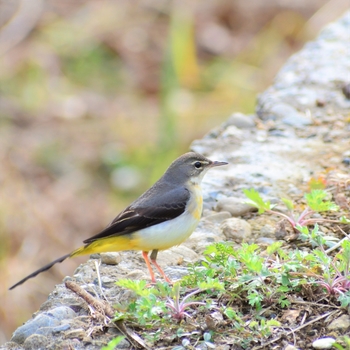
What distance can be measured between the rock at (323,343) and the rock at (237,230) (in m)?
1.15

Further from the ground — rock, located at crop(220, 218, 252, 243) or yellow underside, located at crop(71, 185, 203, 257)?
yellow underside, located at crop(71, 185, 203, 257)

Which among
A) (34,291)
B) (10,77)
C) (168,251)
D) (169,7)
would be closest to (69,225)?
(34,291)

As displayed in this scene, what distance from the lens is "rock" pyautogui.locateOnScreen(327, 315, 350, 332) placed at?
9.79 feet

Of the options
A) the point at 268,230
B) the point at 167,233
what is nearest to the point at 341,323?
the point at 268,230

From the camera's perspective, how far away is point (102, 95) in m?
9.45

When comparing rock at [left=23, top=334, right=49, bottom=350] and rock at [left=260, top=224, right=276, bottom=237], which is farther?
rock at [left=260, top=224, right=276, bottom=237]

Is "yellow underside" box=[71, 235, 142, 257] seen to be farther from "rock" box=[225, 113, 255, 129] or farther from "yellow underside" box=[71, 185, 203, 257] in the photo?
"rock" box=[225, 113, 255, 129]

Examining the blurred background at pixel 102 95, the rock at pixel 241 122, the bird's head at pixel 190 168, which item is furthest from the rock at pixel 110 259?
the blurred background at pixel 102 95

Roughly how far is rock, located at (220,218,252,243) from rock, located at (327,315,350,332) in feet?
3.45

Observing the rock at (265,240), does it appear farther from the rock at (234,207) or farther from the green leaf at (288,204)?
the rock at (234,207)

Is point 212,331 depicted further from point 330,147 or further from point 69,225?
point 69,225

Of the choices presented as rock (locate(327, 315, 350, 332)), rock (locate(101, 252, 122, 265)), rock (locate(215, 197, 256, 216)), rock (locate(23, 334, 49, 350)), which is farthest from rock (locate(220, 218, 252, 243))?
rock (locate(23, 334, 49, 350))

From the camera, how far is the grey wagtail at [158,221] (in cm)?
392

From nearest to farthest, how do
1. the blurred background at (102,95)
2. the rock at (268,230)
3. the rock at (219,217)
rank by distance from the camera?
the rock at (268,230)
the rock at (219,217)
the blurred background at (102,95)
